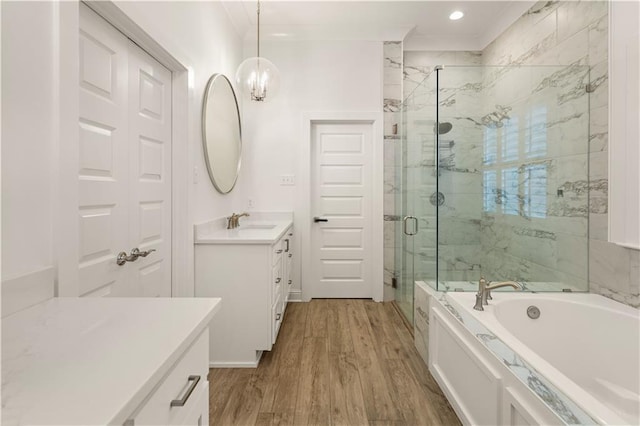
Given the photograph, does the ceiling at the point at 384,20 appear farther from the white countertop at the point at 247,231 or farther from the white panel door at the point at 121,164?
the white countertop at the point at 247,231

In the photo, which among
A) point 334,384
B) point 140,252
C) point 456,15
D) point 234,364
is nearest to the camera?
point 140,252

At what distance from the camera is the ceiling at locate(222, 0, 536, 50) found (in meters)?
2.74

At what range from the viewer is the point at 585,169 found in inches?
74.9

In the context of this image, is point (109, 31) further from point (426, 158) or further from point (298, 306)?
point (298, 306)

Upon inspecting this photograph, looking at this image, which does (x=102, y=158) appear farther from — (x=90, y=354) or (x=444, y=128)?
(x=444, y=128)

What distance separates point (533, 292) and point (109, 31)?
2.70 meters

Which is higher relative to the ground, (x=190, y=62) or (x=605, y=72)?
(x=190, y=62)

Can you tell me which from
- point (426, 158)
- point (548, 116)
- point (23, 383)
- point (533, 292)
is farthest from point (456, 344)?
point (548, 116)

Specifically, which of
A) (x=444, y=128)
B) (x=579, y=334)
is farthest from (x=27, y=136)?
(x=579, y=334)

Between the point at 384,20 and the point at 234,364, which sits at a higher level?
the point at 384,20

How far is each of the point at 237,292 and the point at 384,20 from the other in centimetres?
293

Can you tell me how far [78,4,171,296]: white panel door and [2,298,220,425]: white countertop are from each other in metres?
0.53

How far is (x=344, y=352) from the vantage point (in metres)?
2.18

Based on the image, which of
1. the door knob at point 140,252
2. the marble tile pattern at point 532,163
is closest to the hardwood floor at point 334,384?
the marble tile pattern at point 532,163
